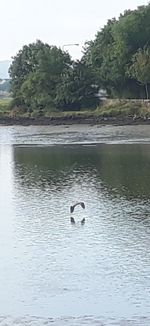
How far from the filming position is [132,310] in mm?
14906

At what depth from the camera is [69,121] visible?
68.2m

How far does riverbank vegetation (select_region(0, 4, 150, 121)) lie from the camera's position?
68.2 meters

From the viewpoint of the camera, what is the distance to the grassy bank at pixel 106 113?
2518 inches

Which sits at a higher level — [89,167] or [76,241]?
[89,167]

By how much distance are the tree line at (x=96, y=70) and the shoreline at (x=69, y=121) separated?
2898 millimetres

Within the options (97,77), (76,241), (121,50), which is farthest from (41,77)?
(76,241)

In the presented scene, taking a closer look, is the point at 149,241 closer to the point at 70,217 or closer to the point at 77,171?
the point at 70,217

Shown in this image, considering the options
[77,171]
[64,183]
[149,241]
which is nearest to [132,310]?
[149,241]

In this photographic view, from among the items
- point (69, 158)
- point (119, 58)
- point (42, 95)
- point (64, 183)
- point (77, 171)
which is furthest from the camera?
point (42, 95)

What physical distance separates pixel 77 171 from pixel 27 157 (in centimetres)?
850

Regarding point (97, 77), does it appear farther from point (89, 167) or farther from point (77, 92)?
point (89, 167)

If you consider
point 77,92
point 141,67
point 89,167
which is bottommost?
point 89,167

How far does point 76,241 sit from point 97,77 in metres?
52.4

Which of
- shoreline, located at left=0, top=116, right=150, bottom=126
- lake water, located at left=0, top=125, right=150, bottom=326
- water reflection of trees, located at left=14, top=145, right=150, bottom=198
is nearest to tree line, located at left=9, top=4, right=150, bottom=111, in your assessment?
shoreline, located at left=0, top=116, right=150, bottom=126
